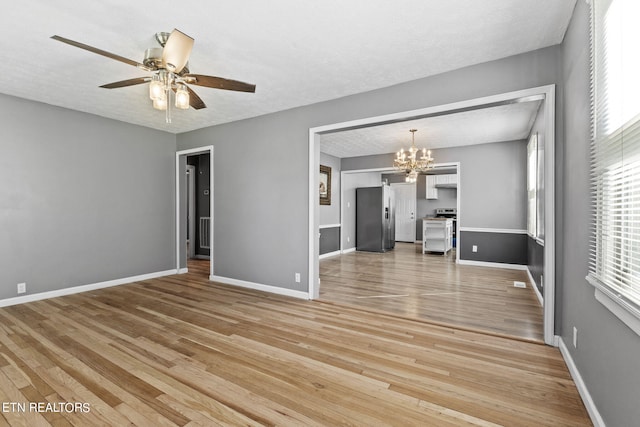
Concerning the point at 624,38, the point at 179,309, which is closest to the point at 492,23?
the point at 624,38

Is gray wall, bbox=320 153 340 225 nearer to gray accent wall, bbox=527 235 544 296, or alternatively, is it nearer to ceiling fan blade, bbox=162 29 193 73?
gray accent wall, bbox=527 235 544 296

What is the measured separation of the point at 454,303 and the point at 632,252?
8.74ft

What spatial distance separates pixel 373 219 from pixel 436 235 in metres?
1.71

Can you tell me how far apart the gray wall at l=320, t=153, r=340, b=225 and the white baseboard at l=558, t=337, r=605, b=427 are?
5.32 meters

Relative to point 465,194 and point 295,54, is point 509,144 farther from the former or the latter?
point 295,54

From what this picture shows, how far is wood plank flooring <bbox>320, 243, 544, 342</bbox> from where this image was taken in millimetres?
3191

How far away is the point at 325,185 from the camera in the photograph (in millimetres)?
7348

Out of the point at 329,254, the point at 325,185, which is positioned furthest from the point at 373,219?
the point at 325,185

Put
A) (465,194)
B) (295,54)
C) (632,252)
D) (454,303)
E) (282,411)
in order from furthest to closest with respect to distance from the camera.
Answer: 1. (465,194)
2. (454,303)
3. (295,54)
4. (282,411)
5. (632,252)

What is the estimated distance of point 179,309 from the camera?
138 inches

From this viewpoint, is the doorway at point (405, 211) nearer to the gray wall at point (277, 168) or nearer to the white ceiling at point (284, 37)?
the gray wall at point (277, 168)

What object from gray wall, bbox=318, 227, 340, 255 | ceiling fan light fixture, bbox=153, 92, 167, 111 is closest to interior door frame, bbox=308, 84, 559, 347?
ceiling fan light fixture, bbox=153, 92, 167, 111

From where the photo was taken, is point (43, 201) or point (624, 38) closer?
point (624, 38)

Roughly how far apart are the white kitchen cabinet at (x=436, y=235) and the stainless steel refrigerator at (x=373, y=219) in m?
1.05
